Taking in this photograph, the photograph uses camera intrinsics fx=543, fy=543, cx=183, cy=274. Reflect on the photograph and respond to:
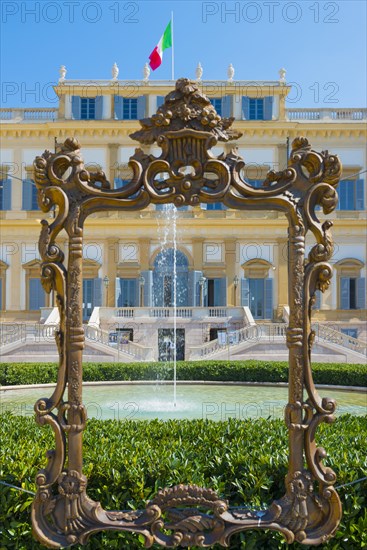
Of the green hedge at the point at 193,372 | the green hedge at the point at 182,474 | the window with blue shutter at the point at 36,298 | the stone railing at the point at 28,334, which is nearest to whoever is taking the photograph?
the green hedge at the point at 182,474

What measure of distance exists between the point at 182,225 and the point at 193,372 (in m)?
13.0

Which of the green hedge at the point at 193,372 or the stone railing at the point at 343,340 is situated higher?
the stone railing at the point at 343,340

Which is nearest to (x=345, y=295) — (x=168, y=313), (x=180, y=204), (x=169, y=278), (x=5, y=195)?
(x=169, y=278)

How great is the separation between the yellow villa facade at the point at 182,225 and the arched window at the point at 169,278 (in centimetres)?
5

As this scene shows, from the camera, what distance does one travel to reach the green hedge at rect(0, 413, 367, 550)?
3.12 metres

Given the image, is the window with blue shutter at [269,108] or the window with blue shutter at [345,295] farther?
the window with blue shutter at [269,108]

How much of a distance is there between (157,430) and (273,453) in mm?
1230

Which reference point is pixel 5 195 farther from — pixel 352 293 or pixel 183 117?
pixel 183 117

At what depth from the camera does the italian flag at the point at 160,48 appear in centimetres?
1980

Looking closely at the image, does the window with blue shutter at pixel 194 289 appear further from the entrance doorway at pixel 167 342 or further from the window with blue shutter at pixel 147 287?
the entrance doorway at pixel 167 342

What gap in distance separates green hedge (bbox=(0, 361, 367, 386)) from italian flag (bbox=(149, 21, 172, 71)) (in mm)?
11740

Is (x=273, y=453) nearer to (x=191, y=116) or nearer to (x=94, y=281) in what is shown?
(x=191, y=116)

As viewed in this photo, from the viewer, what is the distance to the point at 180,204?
302 cm

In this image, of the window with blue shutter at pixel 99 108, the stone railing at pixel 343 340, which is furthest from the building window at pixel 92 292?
the stone railing at pixel 343 340
